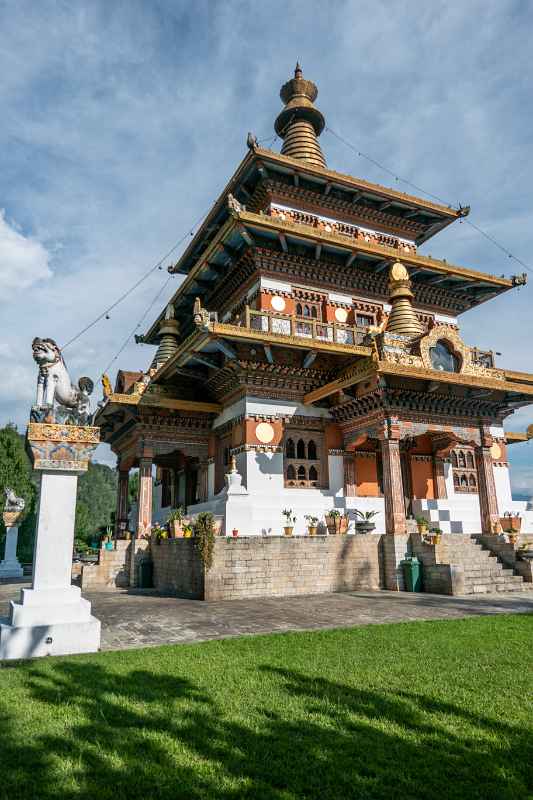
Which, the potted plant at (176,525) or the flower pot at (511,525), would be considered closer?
the potted plant at (176,525)

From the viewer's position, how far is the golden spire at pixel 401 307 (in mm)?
17844

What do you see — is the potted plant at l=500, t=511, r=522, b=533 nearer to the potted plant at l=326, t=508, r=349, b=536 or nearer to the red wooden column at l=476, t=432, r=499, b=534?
the red wooden column at l=476, t=432, r=499, b=534

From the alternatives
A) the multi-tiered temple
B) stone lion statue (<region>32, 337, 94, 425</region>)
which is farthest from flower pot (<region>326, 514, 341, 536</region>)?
stone lion statue (<region>32, 337, 94, 425</region>)

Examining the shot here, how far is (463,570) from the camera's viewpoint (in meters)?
14.0

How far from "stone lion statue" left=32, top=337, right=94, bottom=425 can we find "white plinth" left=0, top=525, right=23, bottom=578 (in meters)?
21.4

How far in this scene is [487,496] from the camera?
16750 millimetres

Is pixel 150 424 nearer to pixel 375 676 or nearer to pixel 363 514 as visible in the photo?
pixel 363 514

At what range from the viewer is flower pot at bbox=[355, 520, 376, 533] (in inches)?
619

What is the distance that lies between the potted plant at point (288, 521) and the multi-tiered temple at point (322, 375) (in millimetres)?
434

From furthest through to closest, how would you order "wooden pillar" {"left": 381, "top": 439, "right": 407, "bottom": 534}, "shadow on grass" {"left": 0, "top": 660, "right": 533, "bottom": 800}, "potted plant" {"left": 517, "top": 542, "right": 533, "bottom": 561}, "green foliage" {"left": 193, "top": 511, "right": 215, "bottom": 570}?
"wooden pillar" {"left": 381, "top": 439, "right": 407, "bottom": 534}, "potted plant" {"left": 517, "top": 542, "right": 533, "bottom": 561}, "green foliage" {"left": 193, "top": 511, "right": 215, "bottom": 570}, "shadow on grass" {"left": 0, "top": 660, "right": 533, "bottom": 800}

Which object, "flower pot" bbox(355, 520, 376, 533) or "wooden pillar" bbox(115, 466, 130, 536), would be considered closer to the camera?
"flower pot" bbox(355, 520, 376, 533)

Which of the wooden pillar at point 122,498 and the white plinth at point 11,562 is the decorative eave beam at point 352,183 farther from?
the white plinth at point 11,562

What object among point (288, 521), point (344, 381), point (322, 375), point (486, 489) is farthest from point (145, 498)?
point (486, 489)

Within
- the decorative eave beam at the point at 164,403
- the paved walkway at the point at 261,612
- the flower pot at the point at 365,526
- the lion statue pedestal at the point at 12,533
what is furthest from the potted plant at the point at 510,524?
the lion statue pedestal at the point at 12,533
